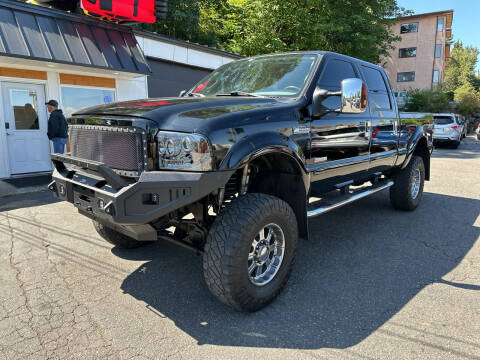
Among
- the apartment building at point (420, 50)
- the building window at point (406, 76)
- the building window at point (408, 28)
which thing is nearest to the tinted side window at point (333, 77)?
the apartment building at point (420, 50)

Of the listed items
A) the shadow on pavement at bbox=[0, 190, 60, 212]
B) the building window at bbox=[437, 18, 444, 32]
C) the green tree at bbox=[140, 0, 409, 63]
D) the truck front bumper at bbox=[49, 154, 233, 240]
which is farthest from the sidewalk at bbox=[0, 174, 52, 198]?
the building window at bbox=[437, 18, 444, 32]

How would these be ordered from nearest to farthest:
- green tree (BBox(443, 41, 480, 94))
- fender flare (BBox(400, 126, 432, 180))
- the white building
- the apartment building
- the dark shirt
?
fender flare (BBox(400, 126, 432, 180)) → the white building → the dark shirt → the apartment building → green tree (BBox(443, 41, 480, 94))

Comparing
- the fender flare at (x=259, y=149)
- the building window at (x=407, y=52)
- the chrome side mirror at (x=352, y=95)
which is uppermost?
the building window at (x=407, y=52)

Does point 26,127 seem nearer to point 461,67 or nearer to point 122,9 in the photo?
point 122,9

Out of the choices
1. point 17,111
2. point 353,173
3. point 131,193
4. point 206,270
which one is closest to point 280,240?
point 206,270

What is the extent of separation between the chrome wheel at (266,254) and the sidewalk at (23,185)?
5964mm

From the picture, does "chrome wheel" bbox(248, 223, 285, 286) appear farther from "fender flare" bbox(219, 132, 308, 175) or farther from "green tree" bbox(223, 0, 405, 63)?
"green tree" bbox(223, 0, 405, 63)

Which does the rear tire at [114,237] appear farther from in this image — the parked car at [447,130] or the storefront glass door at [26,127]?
the parked car at [447,130]

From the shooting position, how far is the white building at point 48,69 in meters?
7.89

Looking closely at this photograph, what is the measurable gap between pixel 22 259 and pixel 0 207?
267cm

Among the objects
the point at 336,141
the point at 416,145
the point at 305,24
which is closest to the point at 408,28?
the point at 305,24

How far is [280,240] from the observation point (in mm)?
2998

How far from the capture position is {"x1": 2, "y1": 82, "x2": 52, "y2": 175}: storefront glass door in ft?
28.2

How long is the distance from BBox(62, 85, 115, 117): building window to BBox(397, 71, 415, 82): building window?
42.5 meters
